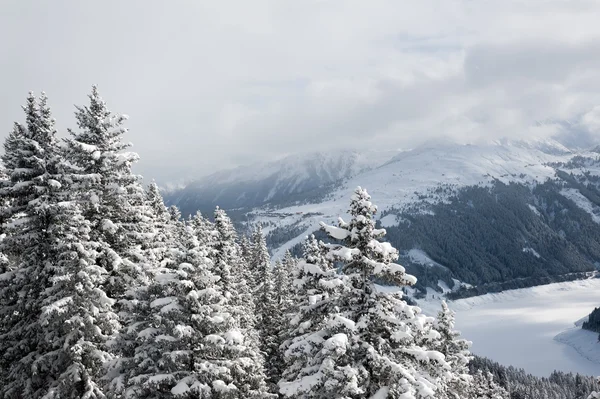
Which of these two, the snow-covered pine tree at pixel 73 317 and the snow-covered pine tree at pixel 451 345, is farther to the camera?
the snow-covered pine tree at pixel 451 345

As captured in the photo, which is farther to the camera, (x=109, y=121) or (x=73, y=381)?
(x=109, y=121)

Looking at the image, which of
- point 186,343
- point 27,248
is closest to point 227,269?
point 27,248

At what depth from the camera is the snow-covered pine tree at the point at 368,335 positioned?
1378 cm

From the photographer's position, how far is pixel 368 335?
14727mm

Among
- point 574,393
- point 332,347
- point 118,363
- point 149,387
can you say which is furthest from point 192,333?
point 574,393

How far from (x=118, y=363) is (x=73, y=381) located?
294cm

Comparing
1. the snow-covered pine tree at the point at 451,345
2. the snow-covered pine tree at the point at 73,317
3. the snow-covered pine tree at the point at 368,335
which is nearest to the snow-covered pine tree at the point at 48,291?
the snow-covered pine tree at the point at 73,317

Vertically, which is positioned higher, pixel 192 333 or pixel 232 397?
pixel 192 333

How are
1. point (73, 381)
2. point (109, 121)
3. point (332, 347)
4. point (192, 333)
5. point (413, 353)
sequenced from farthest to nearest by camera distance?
point (109, 121)
point (73, 381)
point (192, 333)
point (413, 353)
point (332, 347)

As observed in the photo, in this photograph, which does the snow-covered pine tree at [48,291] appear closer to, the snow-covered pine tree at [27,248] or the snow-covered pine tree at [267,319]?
the snow-covered pine tree at [27,248]

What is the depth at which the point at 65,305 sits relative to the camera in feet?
60.2

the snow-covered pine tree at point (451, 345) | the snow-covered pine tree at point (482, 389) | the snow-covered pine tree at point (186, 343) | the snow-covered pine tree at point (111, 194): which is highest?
the snow-covered pine tree at point (111, 194)

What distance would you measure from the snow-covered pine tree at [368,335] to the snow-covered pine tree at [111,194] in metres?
10.2

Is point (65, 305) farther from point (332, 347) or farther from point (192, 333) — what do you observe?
point (332, 347)
